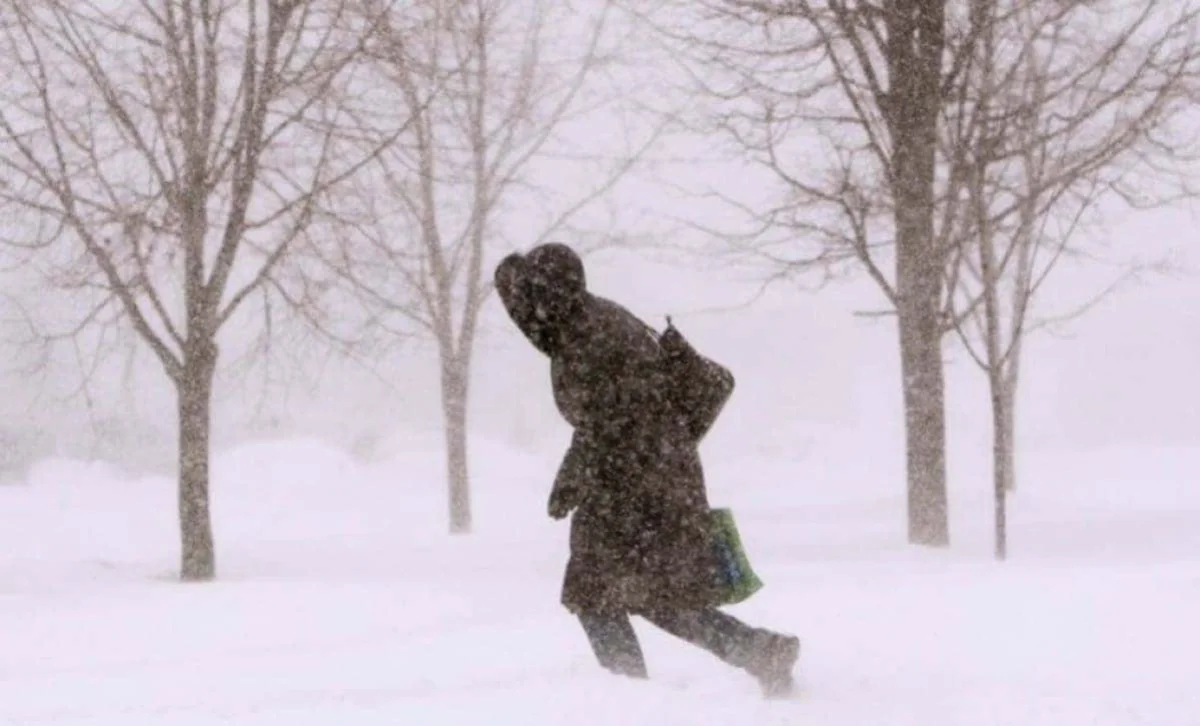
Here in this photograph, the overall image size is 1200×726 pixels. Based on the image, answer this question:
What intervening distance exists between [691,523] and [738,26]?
8683 millimetres

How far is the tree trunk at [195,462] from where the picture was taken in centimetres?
1036

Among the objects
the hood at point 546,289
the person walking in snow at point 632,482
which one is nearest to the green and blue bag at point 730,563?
the person walking in snow at point 632,482

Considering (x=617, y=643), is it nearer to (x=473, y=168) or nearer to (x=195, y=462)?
(x=195, y=462)

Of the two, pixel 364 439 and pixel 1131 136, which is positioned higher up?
pixel 1131 136

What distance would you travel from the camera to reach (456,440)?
658 inches

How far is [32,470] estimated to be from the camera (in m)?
22.5

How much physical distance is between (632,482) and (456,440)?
1259cm

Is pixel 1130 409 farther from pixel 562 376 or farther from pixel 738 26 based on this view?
pixel 562 376

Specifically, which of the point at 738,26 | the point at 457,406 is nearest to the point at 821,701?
the point at 738,26

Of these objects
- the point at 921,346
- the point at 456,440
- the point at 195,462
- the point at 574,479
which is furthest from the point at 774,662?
the point at 456,440

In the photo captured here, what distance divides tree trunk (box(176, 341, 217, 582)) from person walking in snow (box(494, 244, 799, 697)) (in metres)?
6.70

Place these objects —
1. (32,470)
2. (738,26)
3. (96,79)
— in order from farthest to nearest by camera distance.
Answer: (32,470) → (738,26) → (96,79)

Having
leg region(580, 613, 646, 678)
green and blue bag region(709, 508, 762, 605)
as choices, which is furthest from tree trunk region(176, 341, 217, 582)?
green and blue bag region(709, 508, 762, 605)

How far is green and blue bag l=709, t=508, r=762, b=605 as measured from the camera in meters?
4.27
